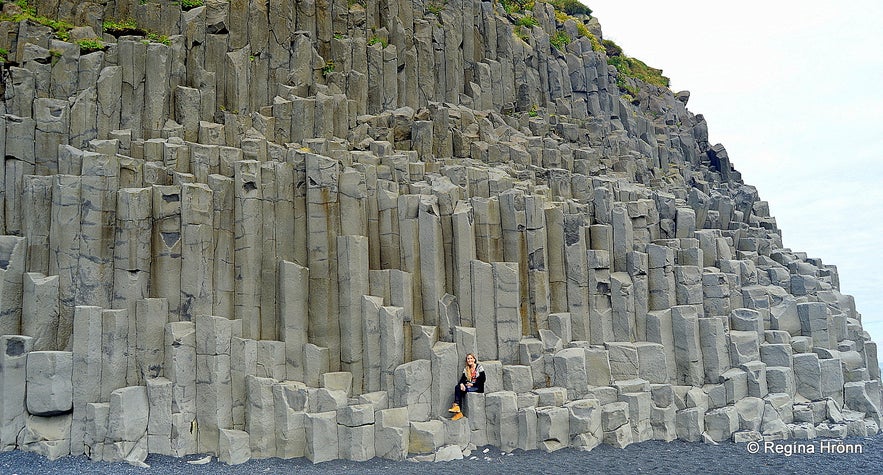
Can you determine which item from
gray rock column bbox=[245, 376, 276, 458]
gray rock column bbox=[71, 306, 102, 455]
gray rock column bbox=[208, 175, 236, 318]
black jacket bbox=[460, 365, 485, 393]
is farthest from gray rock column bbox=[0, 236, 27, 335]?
black jacket bbox=[460, 365, 485, 393]

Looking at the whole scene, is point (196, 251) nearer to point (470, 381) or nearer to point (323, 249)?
point (323, 249)

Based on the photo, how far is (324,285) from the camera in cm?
1435

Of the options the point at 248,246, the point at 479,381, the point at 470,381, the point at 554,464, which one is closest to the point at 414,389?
the point at 470,381

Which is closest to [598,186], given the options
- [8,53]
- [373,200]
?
[373,200]

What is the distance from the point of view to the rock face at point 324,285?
13.0 metres

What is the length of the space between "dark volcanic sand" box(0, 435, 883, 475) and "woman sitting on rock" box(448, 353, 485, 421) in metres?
1.06

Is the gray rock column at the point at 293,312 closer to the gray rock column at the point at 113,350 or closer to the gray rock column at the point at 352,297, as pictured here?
the gray rock column at the point at 352,297

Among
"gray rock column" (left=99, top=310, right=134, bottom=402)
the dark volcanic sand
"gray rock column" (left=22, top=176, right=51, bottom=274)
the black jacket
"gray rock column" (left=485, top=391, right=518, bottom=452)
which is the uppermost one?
"gray rock column" (left=22, top=176, right=51, bottom=274)

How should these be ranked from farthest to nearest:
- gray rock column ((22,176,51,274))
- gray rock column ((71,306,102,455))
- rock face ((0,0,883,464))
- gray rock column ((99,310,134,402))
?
gray rock column ((22,176,51,274))
rock face ((0,0,883,464))
gray rock column ((99,310,134,402))
gray rock column ((71,306,102,455))

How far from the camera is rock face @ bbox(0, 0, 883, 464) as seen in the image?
1298 centimetres

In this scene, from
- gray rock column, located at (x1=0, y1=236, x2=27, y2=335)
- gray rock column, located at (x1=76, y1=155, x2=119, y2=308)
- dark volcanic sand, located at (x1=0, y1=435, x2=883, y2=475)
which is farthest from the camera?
gray rock column, located at (x1=76, y1=155, x2=119, y2=308)

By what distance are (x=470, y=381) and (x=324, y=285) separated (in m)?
3.53

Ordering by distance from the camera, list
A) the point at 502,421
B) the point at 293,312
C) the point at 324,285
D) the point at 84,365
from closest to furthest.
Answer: the point at 84,365, the point at 502,421, the point at 293,312, the point at 324,285

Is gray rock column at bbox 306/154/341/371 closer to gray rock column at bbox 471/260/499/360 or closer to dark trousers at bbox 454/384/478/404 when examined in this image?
dark trousers at bbox 454/384/478/404
